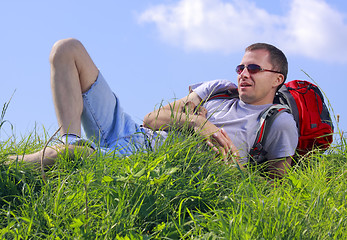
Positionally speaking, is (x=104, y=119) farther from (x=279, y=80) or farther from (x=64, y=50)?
(x=279, y=80)

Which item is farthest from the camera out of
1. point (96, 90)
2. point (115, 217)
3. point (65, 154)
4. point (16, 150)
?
point (96, 90)

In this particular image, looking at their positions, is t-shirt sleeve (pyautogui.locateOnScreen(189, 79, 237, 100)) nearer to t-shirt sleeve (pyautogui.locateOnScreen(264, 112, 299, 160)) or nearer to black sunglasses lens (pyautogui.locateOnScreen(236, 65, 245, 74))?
black sunglasses lens (pyautogui.locateOnScreen(236, 65, 245, 74))

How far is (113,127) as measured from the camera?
4914 mm

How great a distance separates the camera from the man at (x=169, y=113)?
429 centimetres

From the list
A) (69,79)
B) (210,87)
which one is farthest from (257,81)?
(69,79)

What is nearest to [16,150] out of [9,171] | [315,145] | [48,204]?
[9,171]

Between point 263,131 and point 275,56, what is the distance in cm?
113

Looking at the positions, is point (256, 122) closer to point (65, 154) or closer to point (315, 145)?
point (315, 145)

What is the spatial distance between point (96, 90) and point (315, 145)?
A: 2.75 metres

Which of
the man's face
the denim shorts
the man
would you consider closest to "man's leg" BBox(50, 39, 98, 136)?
the man

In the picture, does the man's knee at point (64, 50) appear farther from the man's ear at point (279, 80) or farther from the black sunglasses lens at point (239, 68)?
the man's ear at point (279, 80)

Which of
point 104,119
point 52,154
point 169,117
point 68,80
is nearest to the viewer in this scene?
point 52,154

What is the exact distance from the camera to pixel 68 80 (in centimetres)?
445

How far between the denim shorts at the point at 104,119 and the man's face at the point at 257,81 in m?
1.42
